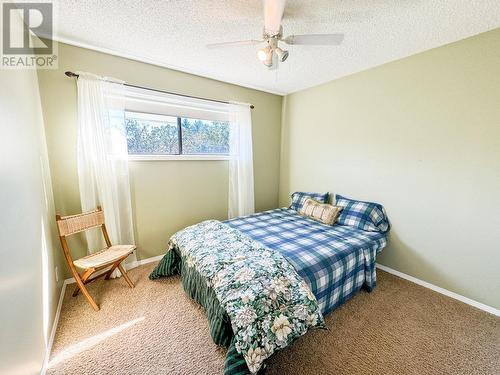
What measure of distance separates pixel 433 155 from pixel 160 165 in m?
3.02

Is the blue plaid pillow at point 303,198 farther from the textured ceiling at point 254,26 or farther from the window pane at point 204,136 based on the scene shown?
the textured ceiling at point 254,26

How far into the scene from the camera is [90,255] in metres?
2.06

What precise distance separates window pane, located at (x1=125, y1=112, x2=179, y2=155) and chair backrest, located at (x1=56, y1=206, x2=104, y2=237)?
795 millimetres

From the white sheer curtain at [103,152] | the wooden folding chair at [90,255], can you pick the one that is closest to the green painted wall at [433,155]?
the white sheer curtain at [103,152]

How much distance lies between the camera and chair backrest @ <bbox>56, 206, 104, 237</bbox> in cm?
190

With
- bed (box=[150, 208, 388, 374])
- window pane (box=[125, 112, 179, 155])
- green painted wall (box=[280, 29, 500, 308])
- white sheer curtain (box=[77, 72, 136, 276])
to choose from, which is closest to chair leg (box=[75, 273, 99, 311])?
white sheer curtain (box=[77, 72, 136, 276])

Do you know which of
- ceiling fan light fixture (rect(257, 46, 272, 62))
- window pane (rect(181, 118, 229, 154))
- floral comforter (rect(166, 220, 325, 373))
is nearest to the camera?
floral comforter (rect(166, 220, 325, 373))

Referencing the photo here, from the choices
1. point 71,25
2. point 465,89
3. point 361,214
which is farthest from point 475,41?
point 71,25

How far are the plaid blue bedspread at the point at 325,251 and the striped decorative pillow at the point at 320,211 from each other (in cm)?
9

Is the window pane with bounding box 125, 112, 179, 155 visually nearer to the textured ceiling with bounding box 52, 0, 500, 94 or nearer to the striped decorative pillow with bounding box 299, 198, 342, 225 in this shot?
the textured ceiling with bounding box 52, 0, 500, 94

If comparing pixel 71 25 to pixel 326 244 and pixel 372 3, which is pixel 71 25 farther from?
pixel 326 244

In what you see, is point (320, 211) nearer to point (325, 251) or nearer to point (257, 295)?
point (325, 251)

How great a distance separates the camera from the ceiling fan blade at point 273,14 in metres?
1.21

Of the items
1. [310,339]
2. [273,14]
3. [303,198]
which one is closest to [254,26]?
[273,14]
